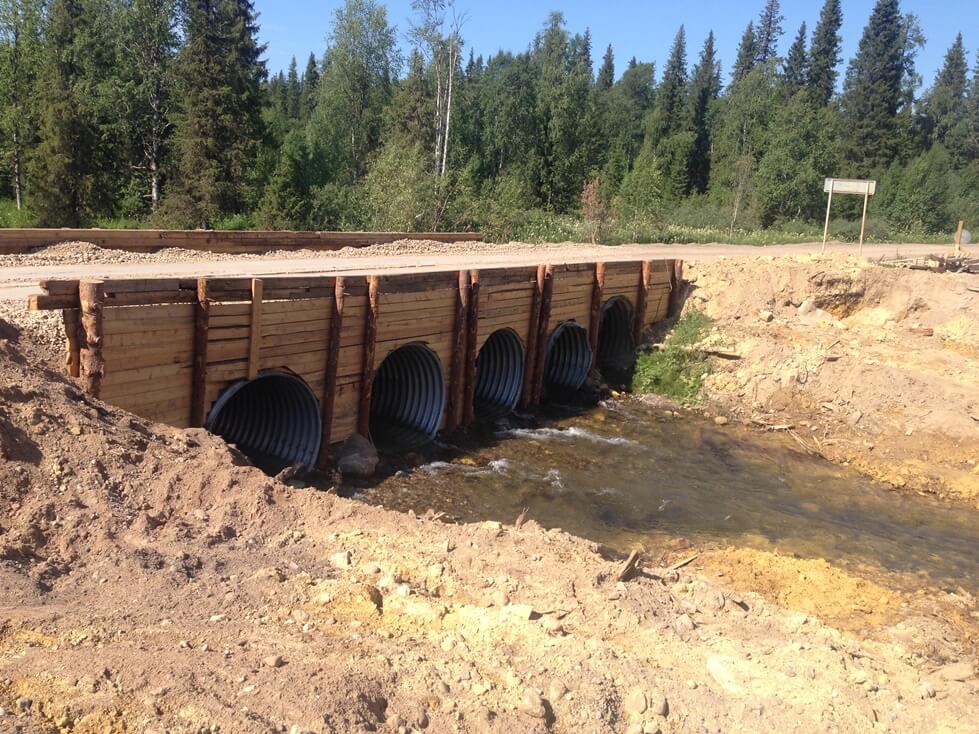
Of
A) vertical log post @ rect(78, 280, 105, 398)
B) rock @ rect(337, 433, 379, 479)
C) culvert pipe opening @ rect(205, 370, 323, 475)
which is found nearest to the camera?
vertical log post @ rect(78, 280, 105, 398)

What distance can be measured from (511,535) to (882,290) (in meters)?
16.8

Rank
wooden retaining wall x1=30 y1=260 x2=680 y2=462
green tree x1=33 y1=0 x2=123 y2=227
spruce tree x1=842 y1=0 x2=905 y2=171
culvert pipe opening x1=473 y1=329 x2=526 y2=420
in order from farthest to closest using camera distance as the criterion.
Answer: spruce tree x1=842 y1=0 x2=905 y2=171 → green tree x1=33 y1=0 x2=123 y2=227 → culvert pipe opening x1=473 y1=329 x2=526 y2=420 → wooden retaining wall x1=30 y1=260 x2=680 y2=462

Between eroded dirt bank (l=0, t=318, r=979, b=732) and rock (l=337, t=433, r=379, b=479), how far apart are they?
3.87m

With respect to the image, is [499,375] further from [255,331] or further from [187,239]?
[255,331]

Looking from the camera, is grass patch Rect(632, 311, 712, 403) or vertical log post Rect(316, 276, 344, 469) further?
grass patch Rect(632, 311, 712, 403)

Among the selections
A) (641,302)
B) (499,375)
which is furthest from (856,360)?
(499,375)

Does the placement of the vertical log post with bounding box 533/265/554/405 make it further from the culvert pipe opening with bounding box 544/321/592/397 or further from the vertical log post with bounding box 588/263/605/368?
the vertical log post with bounding box 588/263/605/368

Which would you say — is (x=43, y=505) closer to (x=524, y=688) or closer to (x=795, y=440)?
(x=524, y=688)

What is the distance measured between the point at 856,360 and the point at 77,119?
89.7ft

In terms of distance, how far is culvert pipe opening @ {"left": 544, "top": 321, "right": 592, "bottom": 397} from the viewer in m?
18.4

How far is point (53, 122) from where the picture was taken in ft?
94.0

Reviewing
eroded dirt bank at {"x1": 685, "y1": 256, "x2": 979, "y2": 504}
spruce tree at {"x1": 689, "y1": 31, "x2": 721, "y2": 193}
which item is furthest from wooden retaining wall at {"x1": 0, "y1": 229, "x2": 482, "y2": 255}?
spruce tree at {"x1": 689, "y1": 31, "x2": 721, "y2": 193}

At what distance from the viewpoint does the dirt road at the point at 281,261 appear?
12.2 m

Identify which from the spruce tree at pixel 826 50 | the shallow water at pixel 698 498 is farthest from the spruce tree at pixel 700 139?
the shallow water at pixel 698 498
